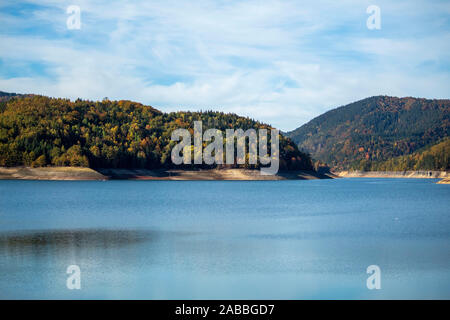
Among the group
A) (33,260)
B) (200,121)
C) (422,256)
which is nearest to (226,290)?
(33,260)

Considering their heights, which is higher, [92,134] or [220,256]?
[92,134]

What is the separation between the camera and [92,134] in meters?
133

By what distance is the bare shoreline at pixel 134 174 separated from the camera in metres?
103

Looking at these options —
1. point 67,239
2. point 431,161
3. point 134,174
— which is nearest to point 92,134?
point 134,174

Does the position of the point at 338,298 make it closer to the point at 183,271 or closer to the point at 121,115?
the point at 183,271

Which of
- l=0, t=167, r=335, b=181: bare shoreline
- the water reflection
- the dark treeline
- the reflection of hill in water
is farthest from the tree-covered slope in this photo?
the water reflection

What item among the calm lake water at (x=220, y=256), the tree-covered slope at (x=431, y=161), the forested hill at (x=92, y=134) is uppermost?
the forested hill at (x=92, y=134)

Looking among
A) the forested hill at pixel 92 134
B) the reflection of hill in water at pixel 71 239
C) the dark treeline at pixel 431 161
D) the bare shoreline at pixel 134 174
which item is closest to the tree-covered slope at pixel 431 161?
the dark treeline at pixel 431 161

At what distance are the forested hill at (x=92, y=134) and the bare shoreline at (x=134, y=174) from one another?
8.02ft

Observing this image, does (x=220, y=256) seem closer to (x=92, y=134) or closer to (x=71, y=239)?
(x=71, y=239)

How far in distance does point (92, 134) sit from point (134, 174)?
898 inches

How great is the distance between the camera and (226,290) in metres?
15.2

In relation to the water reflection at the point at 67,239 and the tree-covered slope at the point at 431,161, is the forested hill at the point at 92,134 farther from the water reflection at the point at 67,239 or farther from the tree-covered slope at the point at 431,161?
the water reflection at the point at 67,239

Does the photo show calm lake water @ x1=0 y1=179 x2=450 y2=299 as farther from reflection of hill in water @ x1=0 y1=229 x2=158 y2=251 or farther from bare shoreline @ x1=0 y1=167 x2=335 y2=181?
bare shoreline @ x1=0 y1=167 x2=335 y2=181
